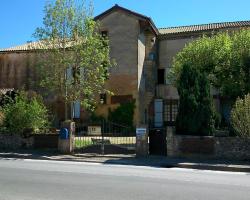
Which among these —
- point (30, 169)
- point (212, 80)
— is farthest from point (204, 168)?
point (212, 80)

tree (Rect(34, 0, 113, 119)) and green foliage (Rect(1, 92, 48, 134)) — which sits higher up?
tree (Rect(34, 0, 113, 119))

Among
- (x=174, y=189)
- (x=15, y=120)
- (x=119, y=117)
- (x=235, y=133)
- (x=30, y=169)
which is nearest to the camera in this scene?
(x=174, y=189)

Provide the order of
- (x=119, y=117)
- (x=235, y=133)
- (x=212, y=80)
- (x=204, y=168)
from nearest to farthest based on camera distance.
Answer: (x=204, y=168) < (x=235, y=133) < (x=212, y=80) < (x=119, y=117)

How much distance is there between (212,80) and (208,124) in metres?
6.63

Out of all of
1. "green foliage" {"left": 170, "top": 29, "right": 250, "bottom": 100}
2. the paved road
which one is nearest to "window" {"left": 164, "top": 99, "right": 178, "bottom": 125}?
"green foliage" {"left": 170, "top": 29, "right": 250, "bottom": 100}

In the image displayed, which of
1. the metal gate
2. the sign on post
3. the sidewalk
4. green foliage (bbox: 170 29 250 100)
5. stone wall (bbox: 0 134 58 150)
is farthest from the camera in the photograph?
Answer: green foliage (bbox: 170 29 250 100)

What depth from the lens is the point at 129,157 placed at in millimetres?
21141

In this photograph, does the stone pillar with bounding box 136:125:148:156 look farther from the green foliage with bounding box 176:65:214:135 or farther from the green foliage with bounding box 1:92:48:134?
the green foliage with bounding box 1:92:48:134

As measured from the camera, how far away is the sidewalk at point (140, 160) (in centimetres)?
1795

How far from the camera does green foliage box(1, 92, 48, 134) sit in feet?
80.0

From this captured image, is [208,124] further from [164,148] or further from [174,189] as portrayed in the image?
[174,189]

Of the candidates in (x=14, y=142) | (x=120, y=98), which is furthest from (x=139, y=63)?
(x=14, y=142)

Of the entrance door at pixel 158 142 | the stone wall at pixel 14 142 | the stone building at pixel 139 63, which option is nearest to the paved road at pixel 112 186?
the entrance door at pixel 158 142

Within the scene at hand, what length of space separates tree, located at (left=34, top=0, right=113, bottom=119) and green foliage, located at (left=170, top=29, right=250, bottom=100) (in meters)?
5.03
